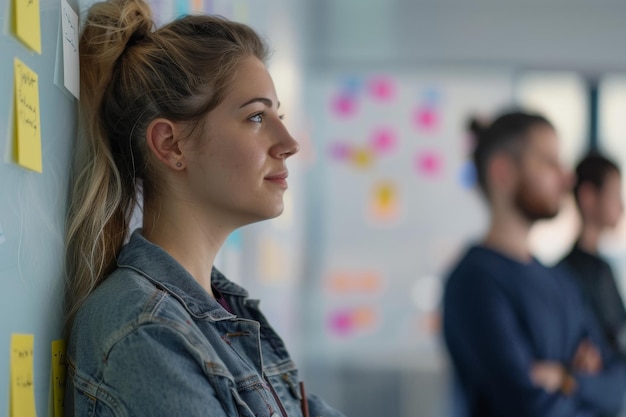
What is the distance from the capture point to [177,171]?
1337 millimetres

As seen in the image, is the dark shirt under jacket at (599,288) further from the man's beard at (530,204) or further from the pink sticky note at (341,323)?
the pink sticky note at (341,323)

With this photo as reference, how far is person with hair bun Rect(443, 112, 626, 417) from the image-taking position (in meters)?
2.55

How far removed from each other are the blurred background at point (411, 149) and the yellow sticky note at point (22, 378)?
3832 millimetres

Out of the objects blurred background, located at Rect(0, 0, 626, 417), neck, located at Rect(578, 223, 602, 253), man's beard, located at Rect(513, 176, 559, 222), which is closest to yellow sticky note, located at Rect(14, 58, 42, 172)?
man's beard, located at Rect(513, 176, 559, 222)

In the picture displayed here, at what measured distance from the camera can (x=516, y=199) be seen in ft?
9.32

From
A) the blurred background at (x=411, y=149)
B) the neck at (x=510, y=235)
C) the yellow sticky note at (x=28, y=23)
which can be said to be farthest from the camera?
the blurred background at (x=411, y=149)

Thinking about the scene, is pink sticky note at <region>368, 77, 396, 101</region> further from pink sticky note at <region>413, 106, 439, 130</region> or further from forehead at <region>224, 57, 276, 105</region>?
forehead at <region>224, 57, 276, 105</region>

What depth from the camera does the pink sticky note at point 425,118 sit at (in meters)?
5.09

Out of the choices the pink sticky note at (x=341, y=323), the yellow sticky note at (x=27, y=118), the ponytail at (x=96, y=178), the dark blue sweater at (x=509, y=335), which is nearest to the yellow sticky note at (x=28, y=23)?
the yellow sticky note at (x=27, y=118)

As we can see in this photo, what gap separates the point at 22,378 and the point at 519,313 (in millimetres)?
1868

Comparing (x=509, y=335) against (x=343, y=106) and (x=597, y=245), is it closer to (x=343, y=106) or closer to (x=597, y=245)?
(x=597, y=245)

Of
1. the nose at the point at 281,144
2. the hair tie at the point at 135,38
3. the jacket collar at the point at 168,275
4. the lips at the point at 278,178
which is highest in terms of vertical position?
the hair tie at the point at 135,38

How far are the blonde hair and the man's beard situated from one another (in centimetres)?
167

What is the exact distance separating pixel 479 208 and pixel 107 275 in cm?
397
